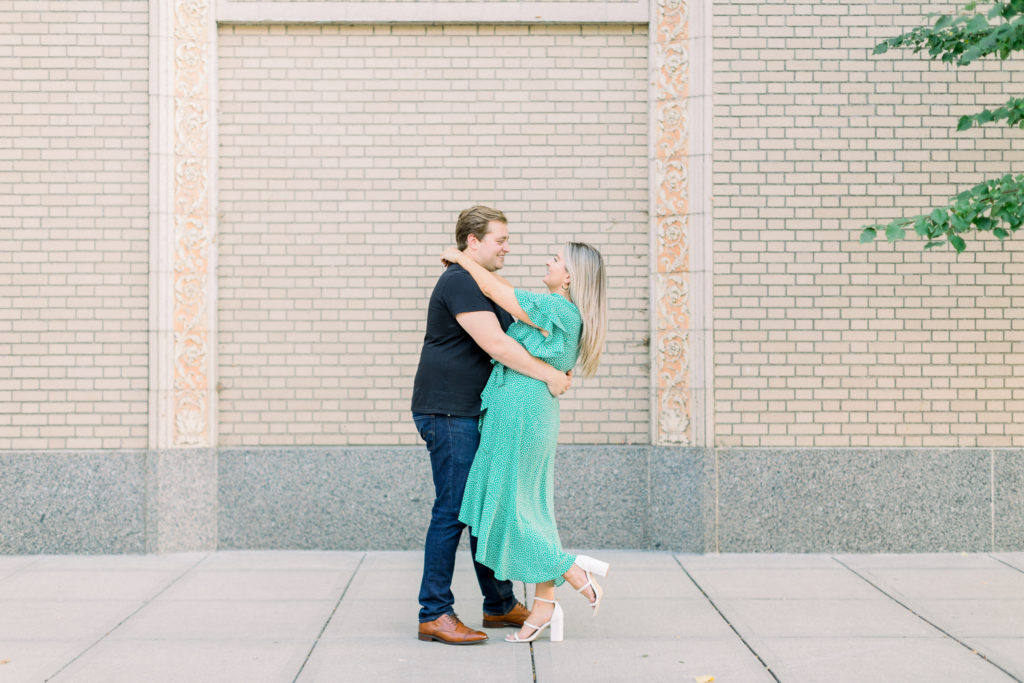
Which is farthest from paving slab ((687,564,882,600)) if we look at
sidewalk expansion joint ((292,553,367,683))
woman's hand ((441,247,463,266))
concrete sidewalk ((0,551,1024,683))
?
woman's hand ((441,247,463,266))

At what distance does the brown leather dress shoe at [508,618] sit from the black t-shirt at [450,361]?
3.34 feet

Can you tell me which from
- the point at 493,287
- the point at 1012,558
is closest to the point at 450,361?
→ the point at 493,287

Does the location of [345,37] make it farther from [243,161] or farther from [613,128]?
[613,128]

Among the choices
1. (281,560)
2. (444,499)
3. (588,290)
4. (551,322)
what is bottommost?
(281,560)

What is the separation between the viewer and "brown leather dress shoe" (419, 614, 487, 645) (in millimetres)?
4242

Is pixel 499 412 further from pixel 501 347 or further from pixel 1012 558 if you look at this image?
pixel 1012 558

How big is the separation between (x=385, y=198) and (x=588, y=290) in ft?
8.13

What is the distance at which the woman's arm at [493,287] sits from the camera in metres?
4.26

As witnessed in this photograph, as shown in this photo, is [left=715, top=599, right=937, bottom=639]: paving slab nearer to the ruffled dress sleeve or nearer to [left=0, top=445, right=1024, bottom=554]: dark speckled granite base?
[left=0, top=445, right=1024, bottom=554]: dark speckled granite base

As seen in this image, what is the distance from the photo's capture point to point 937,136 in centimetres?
617

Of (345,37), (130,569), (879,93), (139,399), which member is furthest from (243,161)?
(879,93)

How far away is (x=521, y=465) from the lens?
4.23 meters

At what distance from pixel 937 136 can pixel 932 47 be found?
1.24 metres

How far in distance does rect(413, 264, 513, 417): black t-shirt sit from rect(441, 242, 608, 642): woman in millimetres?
74
